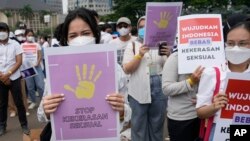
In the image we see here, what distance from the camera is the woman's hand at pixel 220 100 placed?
210cm

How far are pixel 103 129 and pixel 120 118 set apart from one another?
0.16m

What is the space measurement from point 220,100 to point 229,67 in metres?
0.37

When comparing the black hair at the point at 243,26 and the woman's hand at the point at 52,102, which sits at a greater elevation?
the black hair at the point at 243,26

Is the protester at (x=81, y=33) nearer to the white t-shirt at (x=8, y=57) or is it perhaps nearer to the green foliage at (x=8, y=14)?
the white t-shirt at (x=8, y=57)

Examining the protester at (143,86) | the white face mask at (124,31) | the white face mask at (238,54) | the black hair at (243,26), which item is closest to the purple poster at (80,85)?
the white face mask at (238,54)

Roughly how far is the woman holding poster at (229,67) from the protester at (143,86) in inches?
75.9

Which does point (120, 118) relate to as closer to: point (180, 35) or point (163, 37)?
point (180, 35)

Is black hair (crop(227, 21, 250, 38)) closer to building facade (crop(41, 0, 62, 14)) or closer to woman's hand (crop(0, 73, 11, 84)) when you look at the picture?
woman's hand (crop(0, 73, 11, 84))

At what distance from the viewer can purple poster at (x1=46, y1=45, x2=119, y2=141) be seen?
2.00 m

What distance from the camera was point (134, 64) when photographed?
435 cm

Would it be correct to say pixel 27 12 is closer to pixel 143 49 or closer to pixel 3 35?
pixel 3 35

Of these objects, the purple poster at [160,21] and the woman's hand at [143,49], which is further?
the woman's hand at [143,49]

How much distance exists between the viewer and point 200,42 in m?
2.87

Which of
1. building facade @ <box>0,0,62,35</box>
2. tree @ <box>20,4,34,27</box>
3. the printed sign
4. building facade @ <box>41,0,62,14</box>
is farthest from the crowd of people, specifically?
building facade @ <box>41,0,62,14</box>
